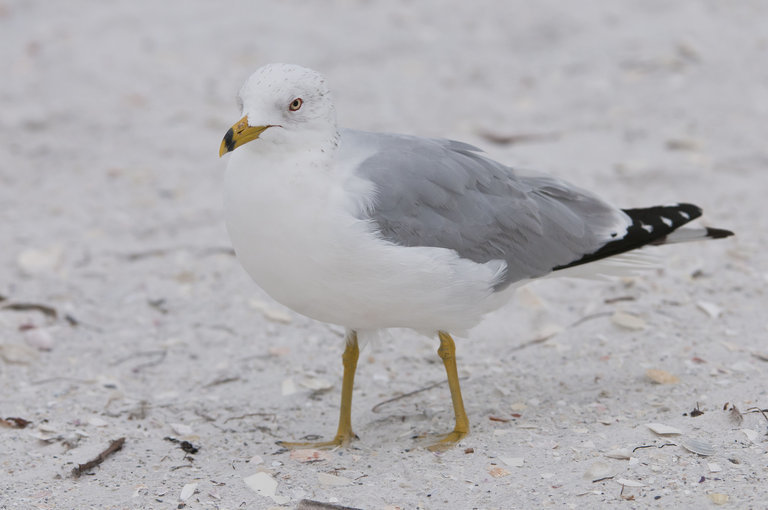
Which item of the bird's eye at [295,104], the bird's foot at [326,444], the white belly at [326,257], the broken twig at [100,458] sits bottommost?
the bird's foot at [326,444]

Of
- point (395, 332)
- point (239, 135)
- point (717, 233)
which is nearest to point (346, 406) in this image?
point (395, 332)

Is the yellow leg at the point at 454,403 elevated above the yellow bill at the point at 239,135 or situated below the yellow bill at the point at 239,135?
below

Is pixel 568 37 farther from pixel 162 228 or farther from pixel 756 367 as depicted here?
pixel 756 367

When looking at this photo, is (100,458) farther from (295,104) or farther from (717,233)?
(717,233)

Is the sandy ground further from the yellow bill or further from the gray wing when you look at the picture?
the yellow bill

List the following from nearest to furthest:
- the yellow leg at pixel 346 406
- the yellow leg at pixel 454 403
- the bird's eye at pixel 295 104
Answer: the bird's eye at pixel 295 104, the yellow leg at pixel 454 403, the yellow leg at pixel 346 406

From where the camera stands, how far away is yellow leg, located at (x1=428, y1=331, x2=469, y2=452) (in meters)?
3.57

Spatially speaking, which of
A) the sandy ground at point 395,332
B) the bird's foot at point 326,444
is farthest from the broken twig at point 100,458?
the bird's foot at point 326,444

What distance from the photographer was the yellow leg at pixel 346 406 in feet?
12.1

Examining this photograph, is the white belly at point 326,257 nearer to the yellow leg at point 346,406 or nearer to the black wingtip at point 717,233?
the yellow leg at point 346,406

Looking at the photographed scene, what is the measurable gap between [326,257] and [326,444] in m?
0.87

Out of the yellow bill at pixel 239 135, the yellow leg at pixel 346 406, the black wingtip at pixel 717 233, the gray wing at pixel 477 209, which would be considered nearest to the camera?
the yellow bill at pixel 239 135

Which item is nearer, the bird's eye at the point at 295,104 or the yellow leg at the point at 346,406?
the bird's eye at the point at 295,104

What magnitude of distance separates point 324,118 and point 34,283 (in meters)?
2.38
